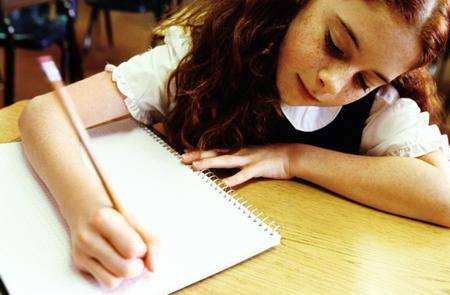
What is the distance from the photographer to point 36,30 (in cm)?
214

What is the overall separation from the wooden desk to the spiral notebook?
3 cm

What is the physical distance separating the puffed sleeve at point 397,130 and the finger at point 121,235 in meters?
0.51

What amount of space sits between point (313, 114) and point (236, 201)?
0.32m

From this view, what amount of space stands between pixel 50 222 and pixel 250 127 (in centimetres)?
39

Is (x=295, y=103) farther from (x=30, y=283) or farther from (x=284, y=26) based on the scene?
(x=30, y=283)

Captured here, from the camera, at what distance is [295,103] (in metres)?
0.79

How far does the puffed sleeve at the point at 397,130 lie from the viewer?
2.69ft

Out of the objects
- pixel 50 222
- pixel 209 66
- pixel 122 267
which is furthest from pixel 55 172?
pixel 209 66

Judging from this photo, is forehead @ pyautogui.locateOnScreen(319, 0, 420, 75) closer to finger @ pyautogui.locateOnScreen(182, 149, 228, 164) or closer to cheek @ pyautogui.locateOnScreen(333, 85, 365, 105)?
cheek @ pyautogui.locateOnScreen(333, 85, 365, 105)

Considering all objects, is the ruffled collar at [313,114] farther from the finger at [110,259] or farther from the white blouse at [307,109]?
the finger at [110,259]

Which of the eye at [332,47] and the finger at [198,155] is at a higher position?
the eye at [332,47]

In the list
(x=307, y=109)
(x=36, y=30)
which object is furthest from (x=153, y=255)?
(x=36, y=30)

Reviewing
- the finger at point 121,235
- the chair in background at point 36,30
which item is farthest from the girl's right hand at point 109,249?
the chair in background at point 36,30

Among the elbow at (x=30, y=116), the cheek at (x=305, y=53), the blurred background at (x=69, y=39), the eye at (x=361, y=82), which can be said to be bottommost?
the blurred background at (x=69, y=39)
